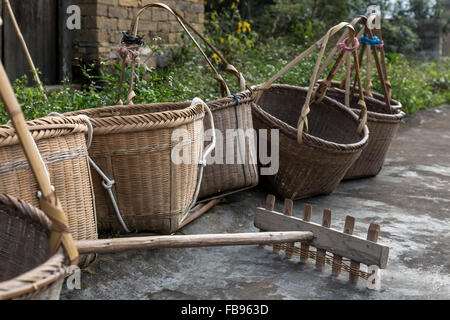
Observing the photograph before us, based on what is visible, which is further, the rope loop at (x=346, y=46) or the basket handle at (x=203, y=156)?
the rope loop at (x=346, y=46)

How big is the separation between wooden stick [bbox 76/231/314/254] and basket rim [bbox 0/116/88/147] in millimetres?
419

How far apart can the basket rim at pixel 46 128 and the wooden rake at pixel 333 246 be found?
1.11m

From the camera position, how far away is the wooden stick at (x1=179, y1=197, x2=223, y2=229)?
3.02 metres

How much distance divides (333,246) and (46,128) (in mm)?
1382

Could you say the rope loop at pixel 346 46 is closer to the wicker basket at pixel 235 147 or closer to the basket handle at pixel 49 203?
the wicker basket at pixel 235 147

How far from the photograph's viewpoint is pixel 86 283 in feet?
7.77

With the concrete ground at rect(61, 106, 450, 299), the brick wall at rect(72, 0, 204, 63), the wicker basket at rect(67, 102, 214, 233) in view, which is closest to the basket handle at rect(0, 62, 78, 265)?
the concrete ground at rect(61, 106, 450, 299)

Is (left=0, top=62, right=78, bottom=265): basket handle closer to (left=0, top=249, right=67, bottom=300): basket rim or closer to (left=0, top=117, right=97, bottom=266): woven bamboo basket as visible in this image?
(left=0, top=249, right=67, bottom=300): basket rim

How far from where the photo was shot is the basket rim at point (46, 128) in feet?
6.61

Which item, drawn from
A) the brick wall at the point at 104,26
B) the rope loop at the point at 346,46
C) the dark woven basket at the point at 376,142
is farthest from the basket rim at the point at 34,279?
the brick wall at the point at 104,26

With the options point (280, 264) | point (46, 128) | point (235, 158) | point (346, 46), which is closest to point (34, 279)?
point (46, 128)

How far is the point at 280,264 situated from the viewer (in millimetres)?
2738
